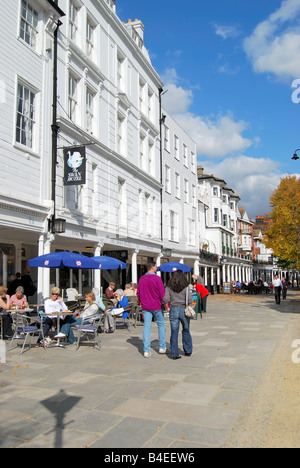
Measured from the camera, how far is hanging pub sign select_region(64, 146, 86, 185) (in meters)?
13.8

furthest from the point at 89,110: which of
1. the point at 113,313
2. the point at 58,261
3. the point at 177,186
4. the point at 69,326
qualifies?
the point at 177,186

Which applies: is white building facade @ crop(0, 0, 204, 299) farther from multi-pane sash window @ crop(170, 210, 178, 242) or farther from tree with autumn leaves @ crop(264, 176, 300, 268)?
tree with autumn leaves @ crop(264, 176, 300, 268)

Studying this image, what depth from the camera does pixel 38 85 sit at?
44.0 feet

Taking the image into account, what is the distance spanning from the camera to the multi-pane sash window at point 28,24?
12859mm

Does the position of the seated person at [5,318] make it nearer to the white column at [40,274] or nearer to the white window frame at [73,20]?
the white column at [40,274]

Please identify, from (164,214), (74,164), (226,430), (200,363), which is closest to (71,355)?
(200,363)

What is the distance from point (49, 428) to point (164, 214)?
23127 mm

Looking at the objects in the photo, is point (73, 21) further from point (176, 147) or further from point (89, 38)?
point (176, 147)

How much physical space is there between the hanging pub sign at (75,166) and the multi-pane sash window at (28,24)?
3.88 m

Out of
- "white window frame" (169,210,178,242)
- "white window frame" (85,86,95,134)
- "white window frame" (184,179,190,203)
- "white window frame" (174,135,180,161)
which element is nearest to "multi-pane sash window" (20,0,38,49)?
"white window frame" (85,86,95,134)

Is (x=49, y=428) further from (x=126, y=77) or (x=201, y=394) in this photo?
(x=126, y=77)

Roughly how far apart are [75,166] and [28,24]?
4.98 meters

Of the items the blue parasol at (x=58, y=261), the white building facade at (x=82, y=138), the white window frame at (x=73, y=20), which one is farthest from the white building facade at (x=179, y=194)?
the blue parasol at (x=58, y=261)
